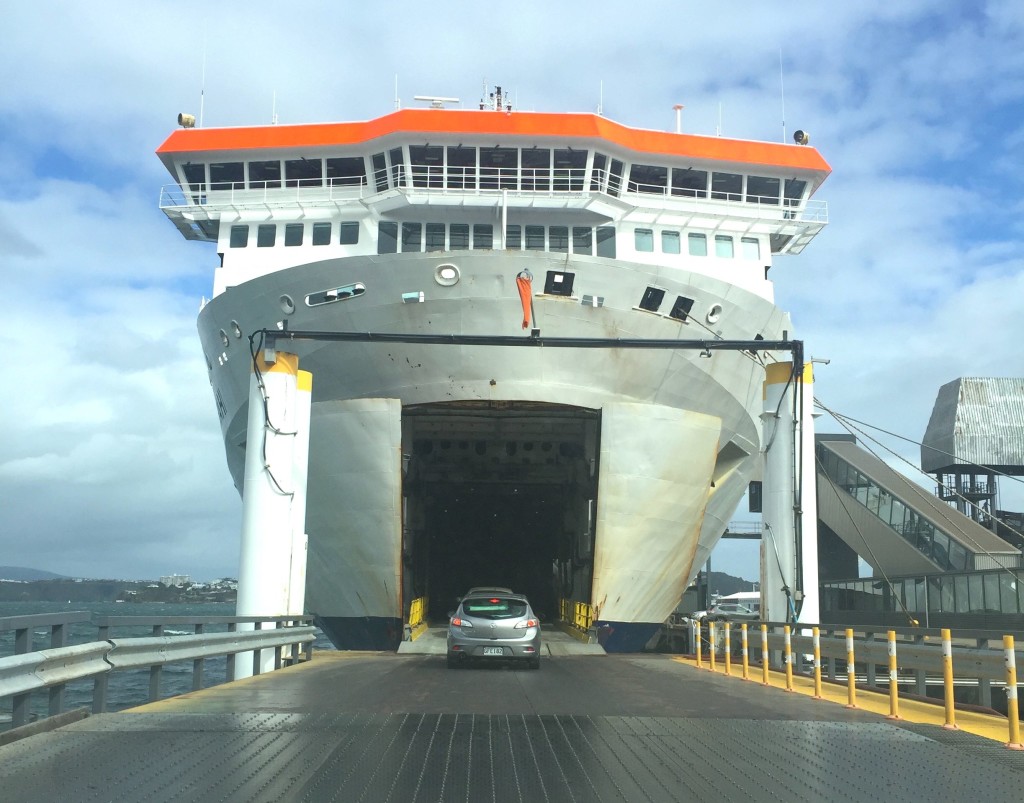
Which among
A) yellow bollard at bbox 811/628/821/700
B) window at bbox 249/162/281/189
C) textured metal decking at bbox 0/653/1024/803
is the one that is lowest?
textured metal decking at bbox 0/653/1024/803

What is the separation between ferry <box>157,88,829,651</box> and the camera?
734 inches

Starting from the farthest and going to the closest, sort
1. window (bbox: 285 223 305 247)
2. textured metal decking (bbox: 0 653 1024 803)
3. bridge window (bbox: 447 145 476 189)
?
window (bbox: 285 223 305 247) < bridge window (bbox: 447 145 476 189) < textured metal decking (bbox: 0 653 1024 803)

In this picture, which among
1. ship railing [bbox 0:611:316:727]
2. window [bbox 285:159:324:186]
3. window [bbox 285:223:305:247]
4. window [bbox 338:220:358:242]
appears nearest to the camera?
ship railing [bbox 0:611:316:727]

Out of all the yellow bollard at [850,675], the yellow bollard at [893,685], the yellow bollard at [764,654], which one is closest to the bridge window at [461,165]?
the yellow bollard at [764,654]

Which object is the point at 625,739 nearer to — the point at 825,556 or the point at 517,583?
the point at 517,583

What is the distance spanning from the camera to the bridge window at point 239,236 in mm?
22828

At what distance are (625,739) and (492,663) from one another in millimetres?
9550

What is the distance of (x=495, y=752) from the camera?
6.94 metres

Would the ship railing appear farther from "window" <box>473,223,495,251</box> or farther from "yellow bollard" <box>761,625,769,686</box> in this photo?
"window" <box>473,223,495,251</box>

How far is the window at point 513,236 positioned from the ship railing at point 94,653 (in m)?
11.2

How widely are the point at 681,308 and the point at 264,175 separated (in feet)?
33.6

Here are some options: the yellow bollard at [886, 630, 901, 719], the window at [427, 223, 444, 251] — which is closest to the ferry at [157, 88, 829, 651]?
the window at [427, 223, 444, 251]

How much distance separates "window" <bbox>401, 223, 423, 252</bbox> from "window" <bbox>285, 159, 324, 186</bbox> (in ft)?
7.89

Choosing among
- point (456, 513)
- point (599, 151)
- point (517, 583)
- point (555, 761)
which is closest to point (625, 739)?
point (555, 761)
